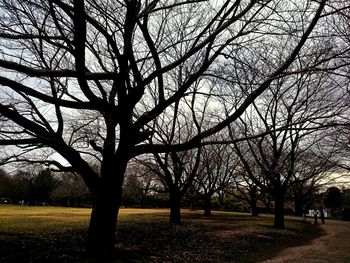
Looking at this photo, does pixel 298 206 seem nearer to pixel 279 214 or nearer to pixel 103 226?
pixel 279 214

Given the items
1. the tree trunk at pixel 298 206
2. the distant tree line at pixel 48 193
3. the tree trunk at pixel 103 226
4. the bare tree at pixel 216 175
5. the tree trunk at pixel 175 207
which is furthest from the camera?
the distant tree line at pixel 48 193

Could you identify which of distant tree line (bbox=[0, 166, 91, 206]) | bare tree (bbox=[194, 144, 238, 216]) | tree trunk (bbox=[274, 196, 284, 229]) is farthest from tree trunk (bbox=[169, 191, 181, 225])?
distant tree line (bbox=[0, 166, 91, 206])

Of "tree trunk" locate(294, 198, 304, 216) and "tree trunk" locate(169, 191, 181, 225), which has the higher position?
"tree trunk" locate(294, 198, 304, 216)

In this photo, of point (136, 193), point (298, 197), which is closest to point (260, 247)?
point (298, 197)

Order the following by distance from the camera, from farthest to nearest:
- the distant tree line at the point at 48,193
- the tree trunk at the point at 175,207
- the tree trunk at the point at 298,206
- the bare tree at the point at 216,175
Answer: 1. the distant tree line at the point at 48,193
2. the tree trunk at the point at 298,206
3. the bare tree at the point at 216,175
4. the tree trunk at the point at 175,207

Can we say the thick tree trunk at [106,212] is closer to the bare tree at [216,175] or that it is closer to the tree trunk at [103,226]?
the tree trunk at [103,226]

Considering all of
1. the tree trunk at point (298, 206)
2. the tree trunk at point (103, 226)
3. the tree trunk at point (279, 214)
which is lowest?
the tree trunk at point (103, 226)

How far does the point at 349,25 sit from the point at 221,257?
7.78 meters

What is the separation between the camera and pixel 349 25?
9648 mm

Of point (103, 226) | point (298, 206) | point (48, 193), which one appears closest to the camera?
point (103, 226)

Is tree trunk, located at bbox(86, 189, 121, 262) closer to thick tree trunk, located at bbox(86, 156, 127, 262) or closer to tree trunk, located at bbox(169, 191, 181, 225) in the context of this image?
thick tree trunk, located at bbox(86, 156, 127, 262)

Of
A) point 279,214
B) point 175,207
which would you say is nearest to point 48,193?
point 175,207

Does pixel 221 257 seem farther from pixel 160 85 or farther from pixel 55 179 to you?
pixel 55 179

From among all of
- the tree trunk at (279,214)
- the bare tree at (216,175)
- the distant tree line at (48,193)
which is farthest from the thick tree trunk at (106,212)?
the distant tree line at (48,193)
